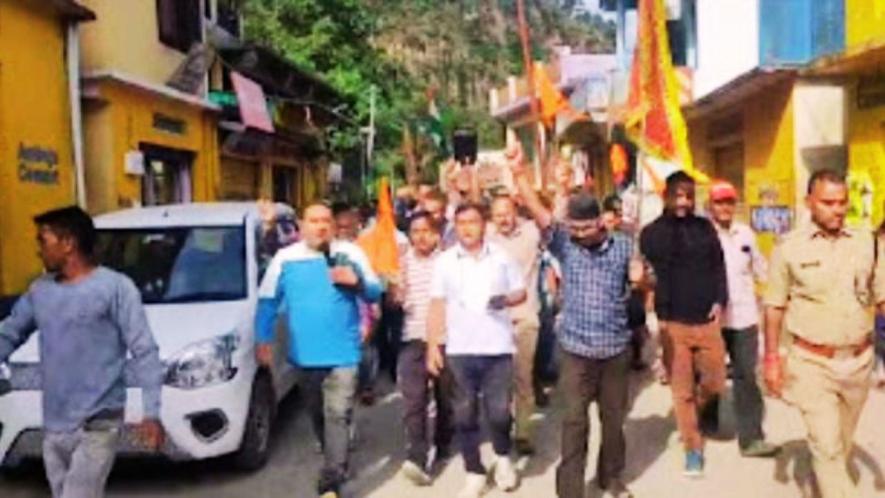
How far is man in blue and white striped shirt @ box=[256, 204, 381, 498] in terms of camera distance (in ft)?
19.8

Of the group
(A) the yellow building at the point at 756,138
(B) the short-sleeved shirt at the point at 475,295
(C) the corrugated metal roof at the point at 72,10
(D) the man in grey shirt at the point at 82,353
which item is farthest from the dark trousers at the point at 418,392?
(A) the yellow building at the point at 756,138

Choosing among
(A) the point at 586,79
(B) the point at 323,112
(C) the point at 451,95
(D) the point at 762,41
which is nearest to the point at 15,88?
(D) the point at 762,41

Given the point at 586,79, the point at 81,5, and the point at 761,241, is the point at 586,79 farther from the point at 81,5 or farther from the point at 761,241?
the point at 81,5

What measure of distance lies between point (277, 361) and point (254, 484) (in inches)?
41.7

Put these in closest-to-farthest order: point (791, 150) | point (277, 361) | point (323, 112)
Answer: point (277, 361)
point (791, 150)
point (323, 112)

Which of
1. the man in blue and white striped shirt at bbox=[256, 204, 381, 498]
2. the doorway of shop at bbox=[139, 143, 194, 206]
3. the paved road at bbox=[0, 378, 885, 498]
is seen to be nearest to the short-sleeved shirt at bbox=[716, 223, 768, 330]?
the paved road at bbox=[0, 378, 885, 498]

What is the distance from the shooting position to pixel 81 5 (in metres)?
12.0

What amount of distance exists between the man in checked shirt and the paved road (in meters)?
0.58

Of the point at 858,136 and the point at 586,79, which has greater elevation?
the point at 586,79

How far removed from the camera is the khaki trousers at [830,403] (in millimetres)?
4988

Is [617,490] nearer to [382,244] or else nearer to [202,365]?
[202,365]

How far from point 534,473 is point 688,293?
1491 mm

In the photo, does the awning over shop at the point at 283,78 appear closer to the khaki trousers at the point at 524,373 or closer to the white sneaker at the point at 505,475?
the khaki trousers at the point at 524,373

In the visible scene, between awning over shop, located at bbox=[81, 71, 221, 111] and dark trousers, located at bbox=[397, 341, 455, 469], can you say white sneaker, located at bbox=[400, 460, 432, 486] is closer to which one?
dark trousers, located at bbox=[397, 341, 455, 469]
